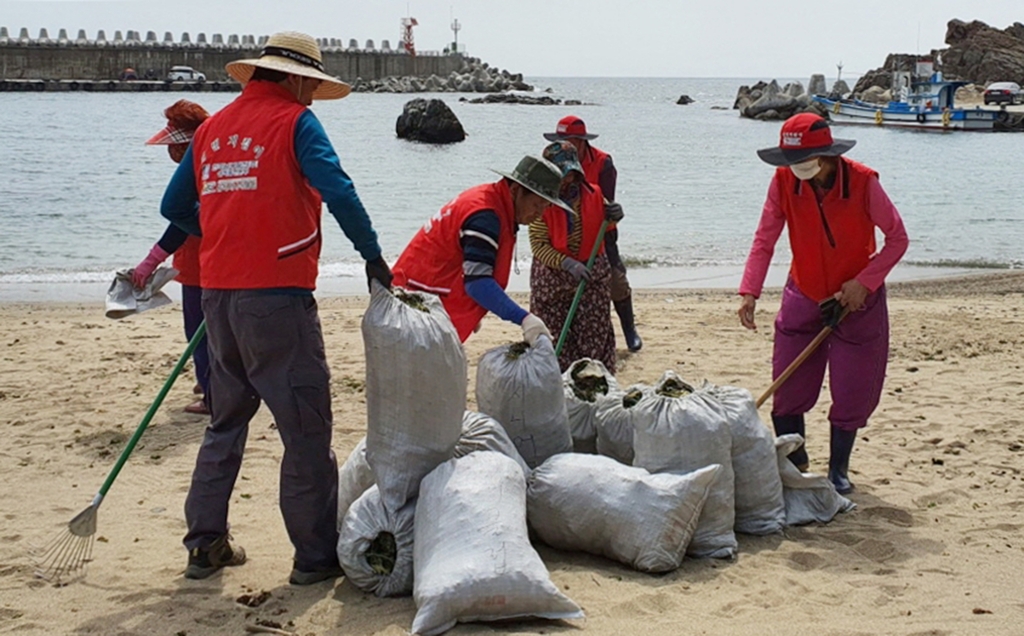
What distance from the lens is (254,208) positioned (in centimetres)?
350

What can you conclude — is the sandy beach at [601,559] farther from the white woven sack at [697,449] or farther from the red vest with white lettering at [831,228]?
the red vest with white lettering at [831,228]

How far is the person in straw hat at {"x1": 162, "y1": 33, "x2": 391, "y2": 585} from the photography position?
3494 mm

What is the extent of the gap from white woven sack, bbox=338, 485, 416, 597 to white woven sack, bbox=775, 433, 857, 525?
1.44 meters

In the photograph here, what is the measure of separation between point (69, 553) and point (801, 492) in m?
2.61

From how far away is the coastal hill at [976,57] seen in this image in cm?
7081

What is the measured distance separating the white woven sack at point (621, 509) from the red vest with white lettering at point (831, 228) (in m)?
1.12

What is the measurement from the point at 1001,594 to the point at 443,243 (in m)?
2.19

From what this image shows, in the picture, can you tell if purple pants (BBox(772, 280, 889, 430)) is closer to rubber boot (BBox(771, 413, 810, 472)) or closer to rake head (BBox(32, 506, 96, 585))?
rubber boot (BBox(771, 413, 810, 472))

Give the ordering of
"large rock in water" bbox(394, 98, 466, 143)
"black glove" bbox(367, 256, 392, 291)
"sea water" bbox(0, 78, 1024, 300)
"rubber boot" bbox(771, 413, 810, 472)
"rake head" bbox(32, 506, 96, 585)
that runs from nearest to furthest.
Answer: "black glove" bbox(367, 256, 392, 291) < "rake head" bbox(32, 506, 96, 585) < "rubber boot" bbox(771, 413, 810, 472) < "sea water" bbox(0, 78, 1024, 300) < "large rock in water" bbox(394, 98, 466, 143)

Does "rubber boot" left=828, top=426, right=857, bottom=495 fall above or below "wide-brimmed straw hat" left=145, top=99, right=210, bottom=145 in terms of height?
below

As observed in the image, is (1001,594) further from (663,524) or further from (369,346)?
(369,346)

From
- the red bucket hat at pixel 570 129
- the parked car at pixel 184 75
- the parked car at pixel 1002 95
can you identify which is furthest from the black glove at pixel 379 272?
the parked car at pixel 184 75

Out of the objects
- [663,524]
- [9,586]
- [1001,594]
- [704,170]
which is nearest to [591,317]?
[663,524]

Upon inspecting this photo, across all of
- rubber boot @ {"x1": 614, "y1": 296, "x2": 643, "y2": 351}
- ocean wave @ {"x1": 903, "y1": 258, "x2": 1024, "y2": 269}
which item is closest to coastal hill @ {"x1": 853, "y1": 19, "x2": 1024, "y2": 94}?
ocean wave @ {"x1": 903, "y1": 258, "x2": 1024, "y2": 269}
